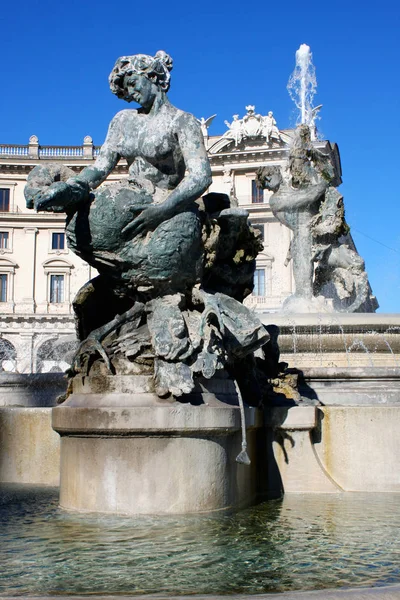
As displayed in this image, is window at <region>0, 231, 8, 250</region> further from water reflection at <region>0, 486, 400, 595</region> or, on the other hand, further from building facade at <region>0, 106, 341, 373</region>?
water reflection at <region>0, 486, 400, 595</region>

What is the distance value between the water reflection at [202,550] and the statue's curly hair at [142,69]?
227 cm

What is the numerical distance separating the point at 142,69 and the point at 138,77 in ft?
0.19

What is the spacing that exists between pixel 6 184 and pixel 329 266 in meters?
49.4

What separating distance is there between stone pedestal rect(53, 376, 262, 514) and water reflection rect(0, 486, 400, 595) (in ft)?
0.32

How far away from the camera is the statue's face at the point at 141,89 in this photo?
4027mm

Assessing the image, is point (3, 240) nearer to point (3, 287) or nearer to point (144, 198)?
point (3, 287)

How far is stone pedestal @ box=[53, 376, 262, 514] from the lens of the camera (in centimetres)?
345

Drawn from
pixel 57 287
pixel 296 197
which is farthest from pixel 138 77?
pixel 57 287

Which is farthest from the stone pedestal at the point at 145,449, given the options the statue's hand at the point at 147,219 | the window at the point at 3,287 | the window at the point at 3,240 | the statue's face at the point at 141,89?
the window at the point at 3,240

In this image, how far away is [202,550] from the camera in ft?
9.48

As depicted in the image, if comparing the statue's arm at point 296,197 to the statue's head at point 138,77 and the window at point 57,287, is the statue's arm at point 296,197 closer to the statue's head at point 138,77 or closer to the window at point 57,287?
→ the statue's head at point 138,77

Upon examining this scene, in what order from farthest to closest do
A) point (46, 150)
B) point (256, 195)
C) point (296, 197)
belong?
point (46, 150)
point (256, 195)
point (296, 197)

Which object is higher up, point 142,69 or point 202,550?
point 142,69

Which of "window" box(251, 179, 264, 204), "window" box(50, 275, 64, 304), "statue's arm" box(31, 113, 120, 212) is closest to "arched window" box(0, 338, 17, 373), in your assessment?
"window" box(50, 275, 64, 304)
